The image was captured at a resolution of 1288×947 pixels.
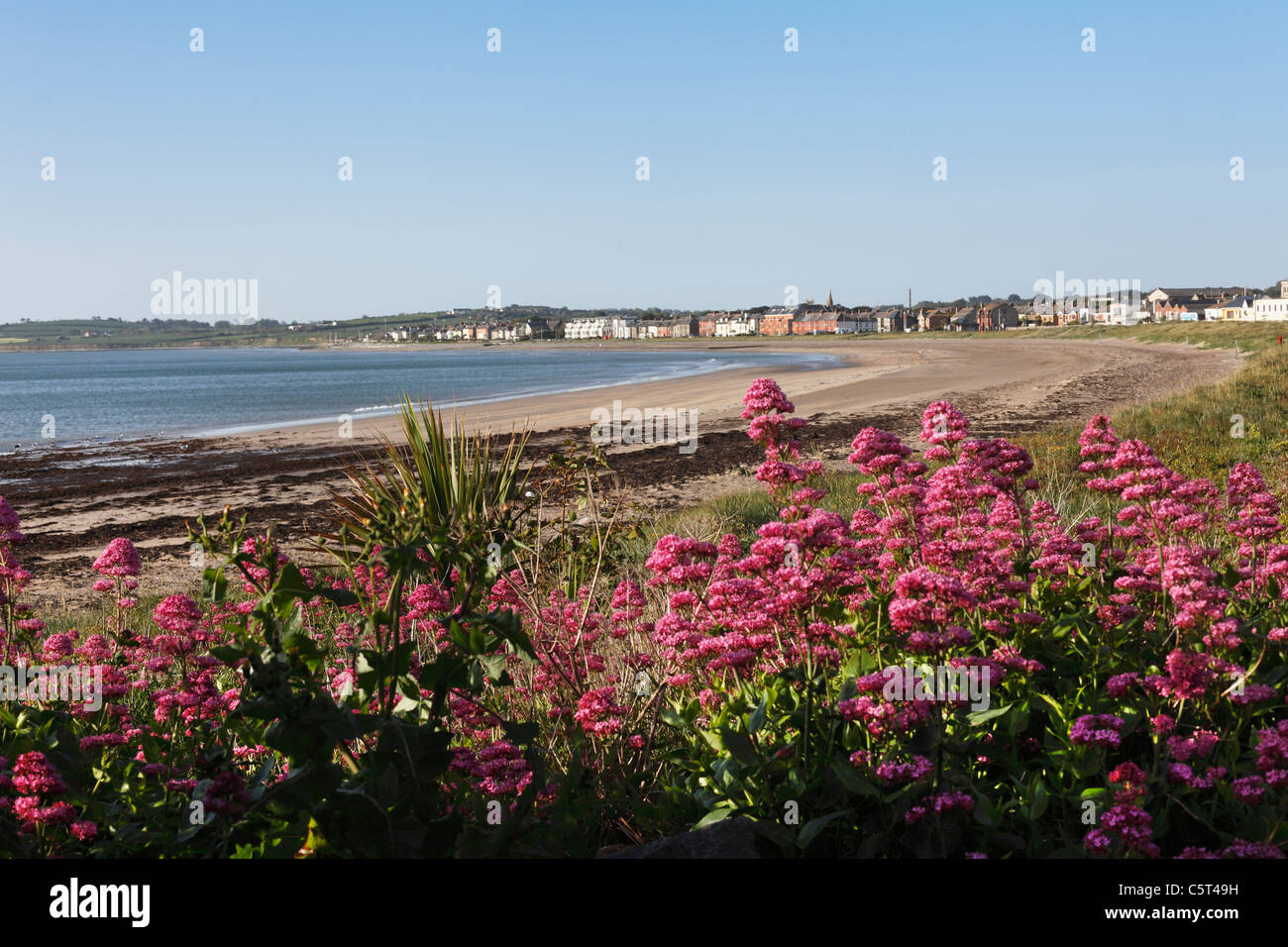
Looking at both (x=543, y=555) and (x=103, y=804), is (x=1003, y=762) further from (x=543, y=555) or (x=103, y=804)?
(x=543, y=555)

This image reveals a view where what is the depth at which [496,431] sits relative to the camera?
108ft

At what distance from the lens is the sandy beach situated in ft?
59.8

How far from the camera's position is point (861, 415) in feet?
111

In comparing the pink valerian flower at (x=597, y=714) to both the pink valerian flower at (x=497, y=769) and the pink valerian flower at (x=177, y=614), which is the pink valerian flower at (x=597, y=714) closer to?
the pink valerian flower at (x=497, y=769)

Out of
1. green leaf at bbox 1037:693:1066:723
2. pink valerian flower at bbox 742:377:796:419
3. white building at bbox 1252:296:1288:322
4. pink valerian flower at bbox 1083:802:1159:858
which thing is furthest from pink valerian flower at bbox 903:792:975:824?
white building at bbox 1252:296:1288:322
